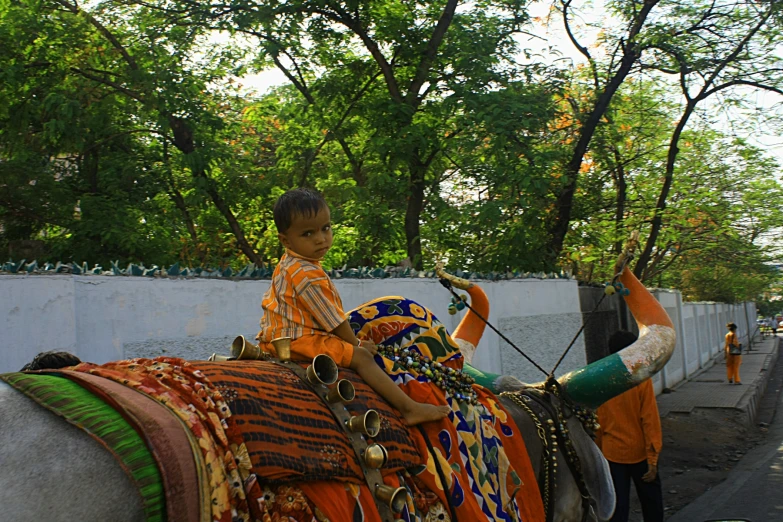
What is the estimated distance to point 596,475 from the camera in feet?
11.3

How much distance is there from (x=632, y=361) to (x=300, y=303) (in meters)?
1.48

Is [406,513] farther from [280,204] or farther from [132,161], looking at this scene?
[132,161]

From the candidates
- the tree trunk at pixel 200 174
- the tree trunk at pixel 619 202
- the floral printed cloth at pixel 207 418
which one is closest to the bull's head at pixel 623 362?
the floral printed cloth at pixel 207 418

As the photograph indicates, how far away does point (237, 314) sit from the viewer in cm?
497

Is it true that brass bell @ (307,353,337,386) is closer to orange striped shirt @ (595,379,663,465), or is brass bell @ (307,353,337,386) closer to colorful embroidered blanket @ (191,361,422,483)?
colorful embroidered blanket @ (191,361,422,483)

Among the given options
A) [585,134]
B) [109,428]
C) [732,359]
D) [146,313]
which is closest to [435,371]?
[109,428]

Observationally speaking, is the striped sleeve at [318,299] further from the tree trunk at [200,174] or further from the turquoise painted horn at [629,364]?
the tree trunk at [200,174]

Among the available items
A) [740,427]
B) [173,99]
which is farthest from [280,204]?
[740,427]

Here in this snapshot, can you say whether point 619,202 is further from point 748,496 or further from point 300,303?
point 300,303

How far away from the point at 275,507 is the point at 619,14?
11.0 meters

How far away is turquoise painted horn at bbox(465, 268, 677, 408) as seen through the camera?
3135 millimetres

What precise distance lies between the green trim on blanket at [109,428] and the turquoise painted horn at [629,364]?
1912mm

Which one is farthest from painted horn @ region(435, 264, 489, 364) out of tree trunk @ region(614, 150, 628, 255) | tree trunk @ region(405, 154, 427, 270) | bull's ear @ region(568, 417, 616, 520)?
tree trunk @ region(614, 150, 628, 255)

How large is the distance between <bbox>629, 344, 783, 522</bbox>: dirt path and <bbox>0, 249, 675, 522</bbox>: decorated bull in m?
4.27
